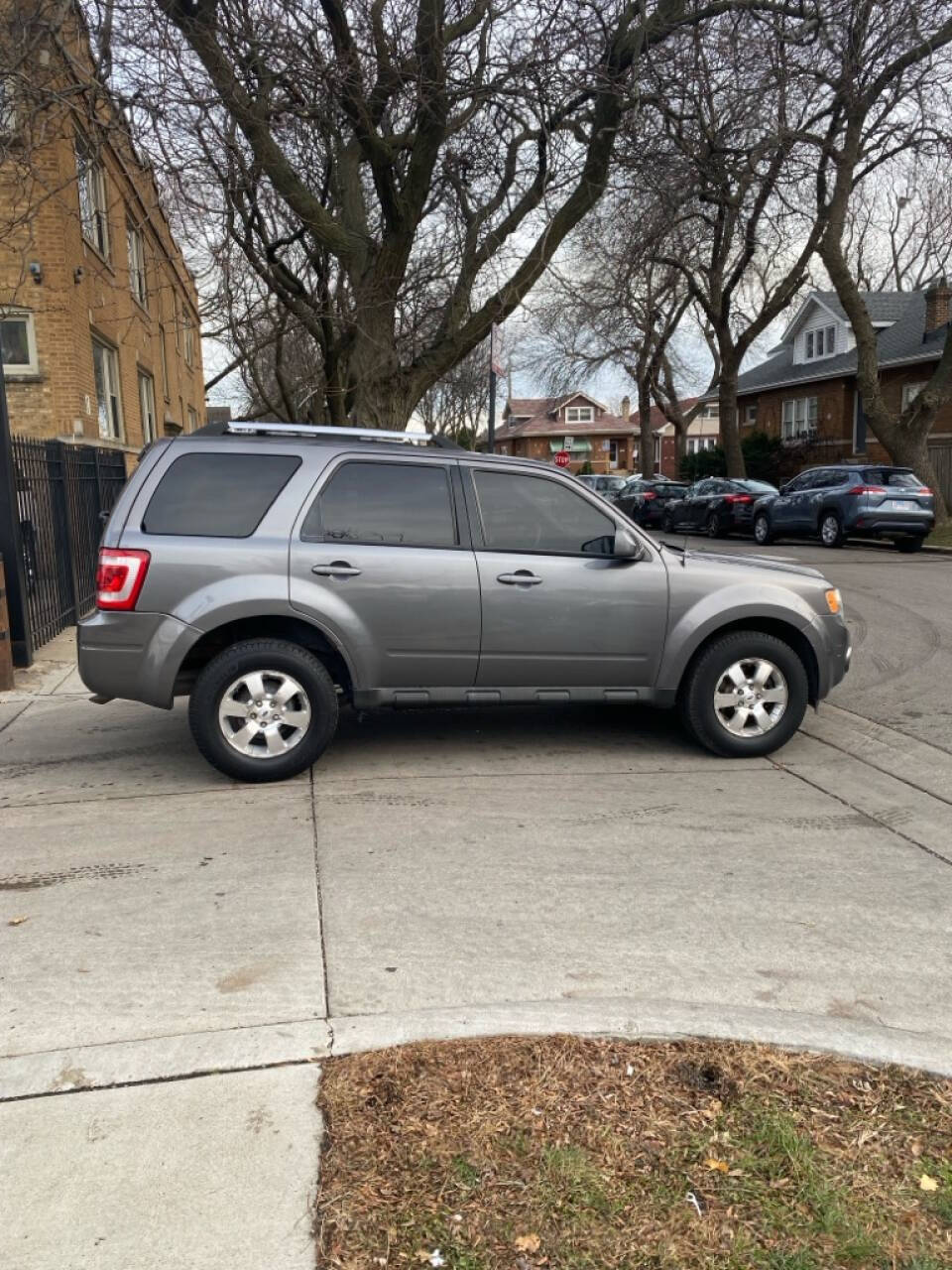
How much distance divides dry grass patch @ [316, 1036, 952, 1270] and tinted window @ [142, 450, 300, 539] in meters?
3.31

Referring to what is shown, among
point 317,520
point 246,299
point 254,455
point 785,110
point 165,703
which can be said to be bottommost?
point 165,703

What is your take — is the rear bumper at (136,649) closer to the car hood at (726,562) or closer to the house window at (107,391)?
the car hood at (726,562)

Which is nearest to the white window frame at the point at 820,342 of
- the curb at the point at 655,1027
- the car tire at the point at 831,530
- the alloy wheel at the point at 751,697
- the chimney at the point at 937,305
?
the chimney at the point at 937,305

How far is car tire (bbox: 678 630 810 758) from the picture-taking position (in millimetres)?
5855

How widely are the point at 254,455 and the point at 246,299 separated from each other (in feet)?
40.2

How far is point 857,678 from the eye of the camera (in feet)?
27.0

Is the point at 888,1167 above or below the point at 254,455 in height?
below

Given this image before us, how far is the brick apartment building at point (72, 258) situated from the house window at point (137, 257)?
0.16 feet

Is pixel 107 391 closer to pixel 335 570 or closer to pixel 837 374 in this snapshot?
pixel 335 570

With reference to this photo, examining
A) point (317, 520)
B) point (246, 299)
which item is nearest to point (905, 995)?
point (317, 520)

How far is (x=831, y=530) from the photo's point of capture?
64.0 ft

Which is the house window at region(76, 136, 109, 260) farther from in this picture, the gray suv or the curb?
the curb

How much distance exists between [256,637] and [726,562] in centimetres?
288

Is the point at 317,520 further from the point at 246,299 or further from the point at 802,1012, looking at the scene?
the point at 246,299
